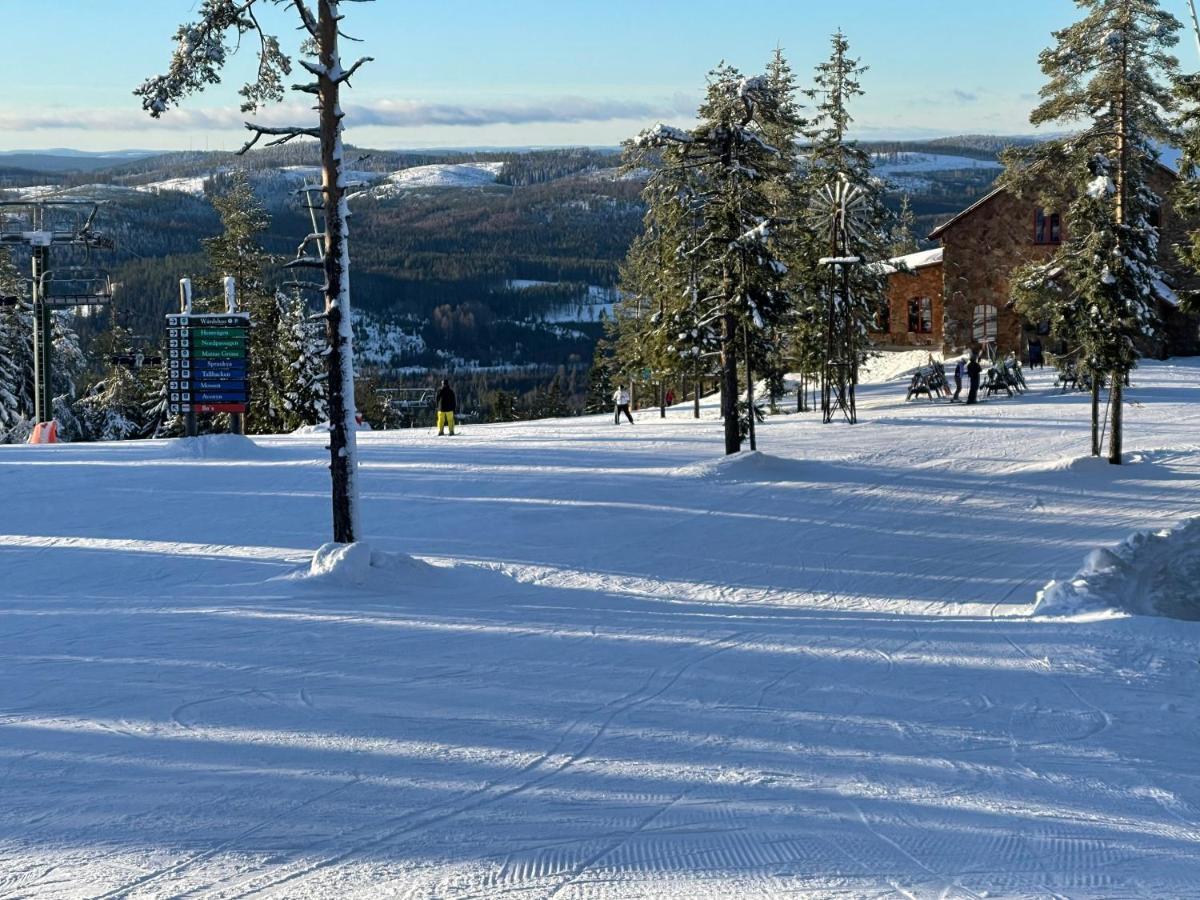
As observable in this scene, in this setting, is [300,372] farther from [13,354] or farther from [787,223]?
[787,223]

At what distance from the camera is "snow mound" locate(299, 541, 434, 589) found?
13.7 metres

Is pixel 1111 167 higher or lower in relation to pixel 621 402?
higher

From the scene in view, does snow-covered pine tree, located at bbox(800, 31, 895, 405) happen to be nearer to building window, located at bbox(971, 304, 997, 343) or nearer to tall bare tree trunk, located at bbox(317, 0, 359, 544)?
building window, located at bbox(971, 304, 997, 343)

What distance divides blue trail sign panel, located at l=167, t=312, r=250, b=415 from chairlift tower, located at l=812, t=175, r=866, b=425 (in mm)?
16839

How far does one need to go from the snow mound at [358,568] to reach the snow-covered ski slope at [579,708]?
63 mm

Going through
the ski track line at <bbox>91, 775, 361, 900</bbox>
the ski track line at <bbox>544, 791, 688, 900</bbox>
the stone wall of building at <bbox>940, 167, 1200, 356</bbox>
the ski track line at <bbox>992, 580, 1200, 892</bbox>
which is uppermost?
the stone wall of building at <bbox>940, 167, 1200, 356</bbox>

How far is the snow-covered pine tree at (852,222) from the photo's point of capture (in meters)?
37.4

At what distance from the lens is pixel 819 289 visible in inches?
1495

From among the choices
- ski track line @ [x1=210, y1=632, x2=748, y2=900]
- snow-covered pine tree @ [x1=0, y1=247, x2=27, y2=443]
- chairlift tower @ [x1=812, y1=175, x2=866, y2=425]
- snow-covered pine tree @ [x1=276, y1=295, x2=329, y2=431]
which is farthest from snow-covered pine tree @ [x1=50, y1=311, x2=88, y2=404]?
ski track line @ [x1=210, y1=632, x2=748, y2=900]

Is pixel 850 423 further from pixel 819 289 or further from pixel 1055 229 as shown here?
pixel 1055 229

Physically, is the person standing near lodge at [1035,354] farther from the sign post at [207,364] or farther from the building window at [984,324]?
the sign post at [207,364]

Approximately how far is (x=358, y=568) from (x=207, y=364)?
19.6 meters

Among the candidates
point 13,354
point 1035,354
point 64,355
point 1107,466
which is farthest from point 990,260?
point 64,355

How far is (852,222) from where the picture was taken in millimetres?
37531
